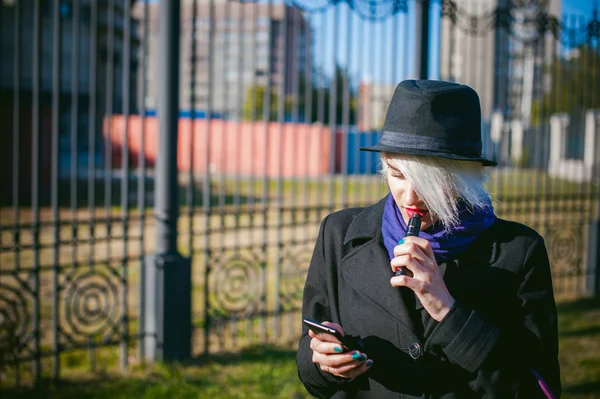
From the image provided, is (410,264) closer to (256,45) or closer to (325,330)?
(325,330)

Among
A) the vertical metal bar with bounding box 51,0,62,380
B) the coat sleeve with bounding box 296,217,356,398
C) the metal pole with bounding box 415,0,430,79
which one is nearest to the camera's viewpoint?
the coat sleeve with bounding box 296,217,356,398

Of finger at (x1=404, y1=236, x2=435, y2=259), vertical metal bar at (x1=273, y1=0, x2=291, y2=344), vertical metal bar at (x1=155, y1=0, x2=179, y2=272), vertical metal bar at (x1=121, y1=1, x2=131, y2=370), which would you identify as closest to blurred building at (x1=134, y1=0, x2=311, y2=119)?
vertical metal bar at (x1=273, y1=0, x2=291, y2=344)

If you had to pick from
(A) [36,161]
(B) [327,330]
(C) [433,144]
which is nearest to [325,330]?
(B) [327,330]

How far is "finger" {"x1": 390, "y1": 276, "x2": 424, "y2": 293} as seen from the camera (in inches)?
62.6

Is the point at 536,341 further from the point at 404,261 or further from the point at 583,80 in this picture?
the point at 583,80

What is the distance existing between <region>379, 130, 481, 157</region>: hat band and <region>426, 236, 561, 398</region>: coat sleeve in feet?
1.26

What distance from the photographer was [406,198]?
181 centimetres

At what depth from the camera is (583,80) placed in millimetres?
7859

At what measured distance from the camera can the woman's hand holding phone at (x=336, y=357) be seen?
5.58 feet

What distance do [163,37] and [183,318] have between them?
2.34 m

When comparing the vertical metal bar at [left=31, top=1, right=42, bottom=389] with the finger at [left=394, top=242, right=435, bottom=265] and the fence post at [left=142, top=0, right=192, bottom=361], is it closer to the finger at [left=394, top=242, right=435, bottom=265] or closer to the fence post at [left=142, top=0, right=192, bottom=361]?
the fence post at [left=142, top=0, right=192, bottom=361]

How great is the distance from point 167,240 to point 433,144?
3.47 m

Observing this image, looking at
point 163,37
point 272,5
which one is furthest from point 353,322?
point 272,5

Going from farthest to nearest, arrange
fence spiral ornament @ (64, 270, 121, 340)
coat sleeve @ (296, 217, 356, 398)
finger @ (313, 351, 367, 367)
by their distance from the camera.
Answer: fence spiral ornament @ (64, 270, 121, 340) < coat sleeve @ (296, 217, 356, 398) < finger @ (313, 351, 367, 367)
